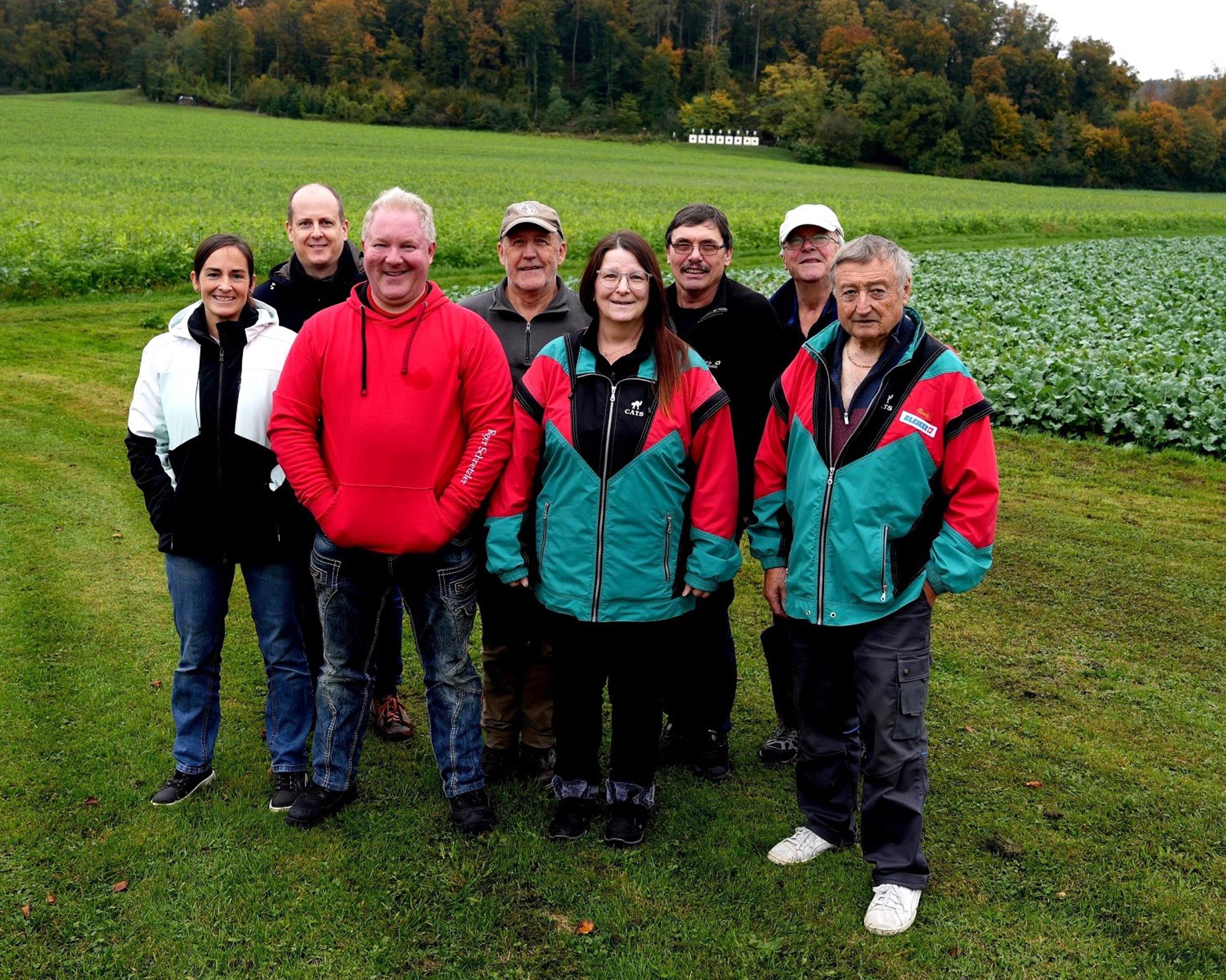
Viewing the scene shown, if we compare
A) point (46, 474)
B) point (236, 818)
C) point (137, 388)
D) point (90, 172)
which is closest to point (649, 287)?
point (137, 388)

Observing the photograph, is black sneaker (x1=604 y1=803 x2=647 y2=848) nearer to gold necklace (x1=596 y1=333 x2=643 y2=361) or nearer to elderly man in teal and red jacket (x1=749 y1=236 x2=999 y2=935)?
elderly man in teal and red jacket (x1=749 y1=236 x2=999 y2=935)

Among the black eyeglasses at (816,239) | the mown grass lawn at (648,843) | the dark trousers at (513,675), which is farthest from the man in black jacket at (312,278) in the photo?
the black eyeglasses at (816,239)

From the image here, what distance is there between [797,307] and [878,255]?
141cm

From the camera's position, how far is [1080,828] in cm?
414

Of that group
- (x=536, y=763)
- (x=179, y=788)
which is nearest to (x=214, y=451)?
(x=179, y=788)

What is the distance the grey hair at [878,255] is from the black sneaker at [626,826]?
7.27 feet

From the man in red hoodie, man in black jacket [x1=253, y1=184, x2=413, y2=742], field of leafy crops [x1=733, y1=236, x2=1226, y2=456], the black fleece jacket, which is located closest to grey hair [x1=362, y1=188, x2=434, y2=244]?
the man in red hoodie

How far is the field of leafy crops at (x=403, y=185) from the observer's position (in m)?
18.9

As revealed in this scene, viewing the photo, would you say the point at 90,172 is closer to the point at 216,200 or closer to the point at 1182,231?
the point at 216,200

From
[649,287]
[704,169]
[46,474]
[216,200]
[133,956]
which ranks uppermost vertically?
[704,169]

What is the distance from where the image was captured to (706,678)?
180 inches

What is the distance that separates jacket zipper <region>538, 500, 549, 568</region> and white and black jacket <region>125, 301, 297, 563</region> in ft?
3.44

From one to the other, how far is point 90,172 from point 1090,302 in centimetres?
3332

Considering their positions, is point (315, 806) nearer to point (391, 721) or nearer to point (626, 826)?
point (391, 721)
